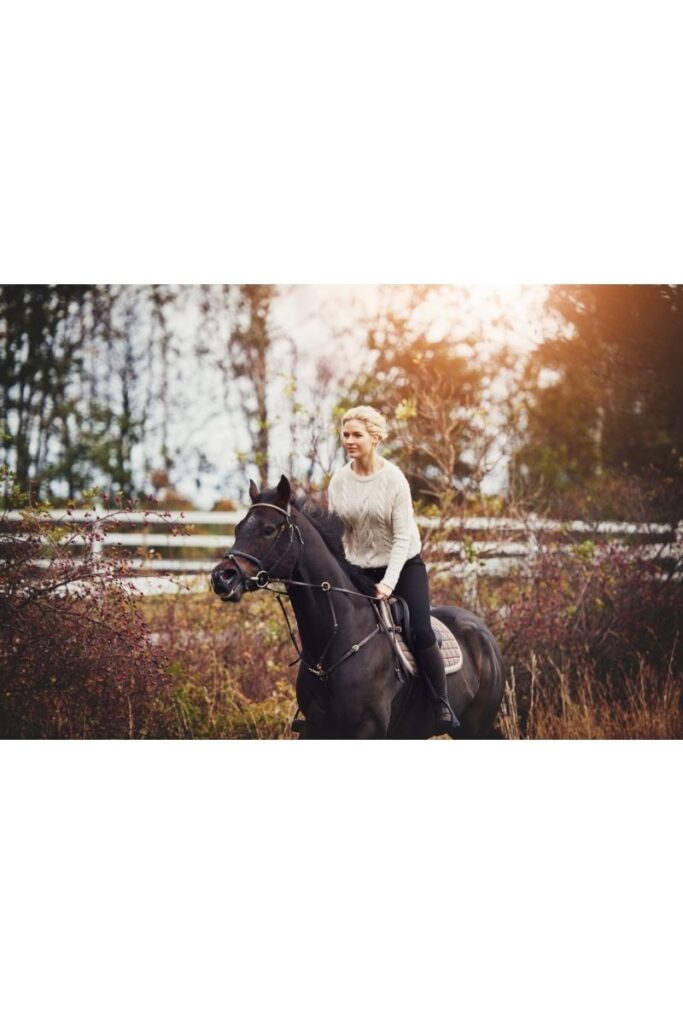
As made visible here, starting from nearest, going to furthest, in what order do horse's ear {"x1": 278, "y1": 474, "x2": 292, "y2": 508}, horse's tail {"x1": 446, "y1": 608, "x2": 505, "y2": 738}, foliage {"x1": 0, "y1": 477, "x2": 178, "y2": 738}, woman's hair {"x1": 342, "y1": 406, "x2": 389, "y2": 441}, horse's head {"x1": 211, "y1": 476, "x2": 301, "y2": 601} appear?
horse's head {"x1": 211, "y1": 476, "x2": 301, "y2": 601} → horse's ear {"x1": 278, "y1": 474, "x2": 292, "y2": 508} → woman's hair {"x1": 342, "y1": 406, "x2": 389, "y2": 441} → horse's tail {"x1": 446, "y1": 608, "x2": 505, "y2": 738} → foliage {"x1": 0, "y1": 477, "x2": 178, "y2": 738}

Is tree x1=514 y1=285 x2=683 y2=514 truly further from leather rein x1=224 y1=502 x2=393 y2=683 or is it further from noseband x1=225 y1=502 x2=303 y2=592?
noseband x1=225 y1=502 x2=303 y2=592

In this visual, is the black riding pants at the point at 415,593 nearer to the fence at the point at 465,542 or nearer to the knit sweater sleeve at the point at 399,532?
the knit sweater sleeve at the point at 399,532

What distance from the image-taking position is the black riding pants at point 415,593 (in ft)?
16.7

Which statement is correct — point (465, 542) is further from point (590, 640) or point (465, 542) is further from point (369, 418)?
point (369, 418)

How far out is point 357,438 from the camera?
5.00m

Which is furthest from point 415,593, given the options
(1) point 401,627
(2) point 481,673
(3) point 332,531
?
(2) point 481,673

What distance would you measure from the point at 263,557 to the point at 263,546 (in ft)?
0.16

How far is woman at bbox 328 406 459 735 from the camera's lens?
196 inches

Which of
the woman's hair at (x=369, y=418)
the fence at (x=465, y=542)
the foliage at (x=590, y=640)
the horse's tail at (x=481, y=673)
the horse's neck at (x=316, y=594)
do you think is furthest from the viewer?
the fence at (x=465, y=542)

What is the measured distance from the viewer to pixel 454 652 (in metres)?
5.48

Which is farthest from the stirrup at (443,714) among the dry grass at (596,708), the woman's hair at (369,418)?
the woman's hair at (369,418)

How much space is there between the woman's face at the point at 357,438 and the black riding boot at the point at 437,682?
41.2 inches

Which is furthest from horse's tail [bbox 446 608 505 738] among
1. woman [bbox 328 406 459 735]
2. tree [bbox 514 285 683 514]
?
tree [bbox 514 285 683 514]

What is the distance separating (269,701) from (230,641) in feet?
1.87
